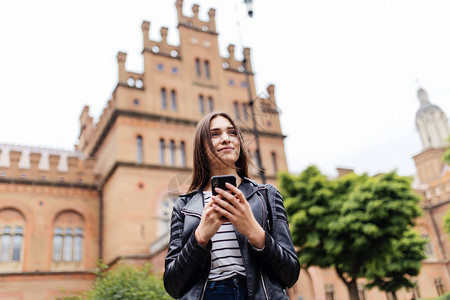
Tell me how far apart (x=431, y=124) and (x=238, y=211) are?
62.8m

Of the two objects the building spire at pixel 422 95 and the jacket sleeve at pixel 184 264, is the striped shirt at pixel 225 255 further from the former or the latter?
the building spire at pixel 422 95

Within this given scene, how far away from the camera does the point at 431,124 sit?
56.8 meters

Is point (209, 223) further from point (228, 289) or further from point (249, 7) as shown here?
point (249, 7)

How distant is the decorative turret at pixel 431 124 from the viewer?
183 ft

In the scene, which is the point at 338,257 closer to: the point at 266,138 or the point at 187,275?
the point at 266,138

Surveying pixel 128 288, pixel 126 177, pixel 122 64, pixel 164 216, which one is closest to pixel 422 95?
pixel 122 64

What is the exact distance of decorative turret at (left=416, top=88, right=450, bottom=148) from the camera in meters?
55.8

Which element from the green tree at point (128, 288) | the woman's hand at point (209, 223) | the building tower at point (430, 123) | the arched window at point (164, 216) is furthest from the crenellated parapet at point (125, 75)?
the building tower at point (430, 123)

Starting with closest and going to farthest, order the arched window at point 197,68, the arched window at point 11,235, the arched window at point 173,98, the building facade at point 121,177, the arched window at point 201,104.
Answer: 1. the building facade at point 121,177
2. the arched window at point 11,235
3. the arched window at point 173,98
4. the arched window at point 201,104
5. the arched window at point 197,68

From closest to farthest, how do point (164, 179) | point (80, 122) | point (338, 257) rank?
point (338, 257), point (164, 179), point (80, 122)

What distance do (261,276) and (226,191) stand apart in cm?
46

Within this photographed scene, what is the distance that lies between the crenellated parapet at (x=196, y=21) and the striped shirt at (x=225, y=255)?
26.7m

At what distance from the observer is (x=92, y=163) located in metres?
24.9

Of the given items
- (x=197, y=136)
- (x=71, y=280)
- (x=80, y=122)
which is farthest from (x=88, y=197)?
(x=197, y=136)
